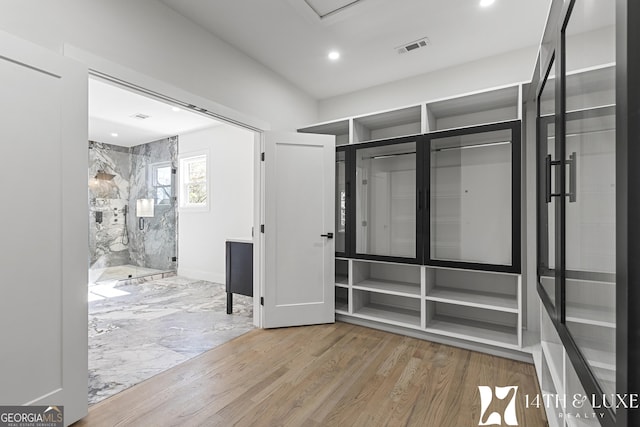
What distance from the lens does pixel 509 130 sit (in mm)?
2602

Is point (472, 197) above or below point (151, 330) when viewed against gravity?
above

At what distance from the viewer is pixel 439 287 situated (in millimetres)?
3270

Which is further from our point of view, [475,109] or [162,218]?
[162,218]

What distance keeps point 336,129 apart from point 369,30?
1.28m

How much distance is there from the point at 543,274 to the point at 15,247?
290 centimetres

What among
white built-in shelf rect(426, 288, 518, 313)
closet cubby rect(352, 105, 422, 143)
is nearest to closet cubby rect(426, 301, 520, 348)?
white built-in shelf rect(426, 288, 518, 313)

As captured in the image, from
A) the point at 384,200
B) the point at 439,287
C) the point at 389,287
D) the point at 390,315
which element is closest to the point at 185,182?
the point at 384,200

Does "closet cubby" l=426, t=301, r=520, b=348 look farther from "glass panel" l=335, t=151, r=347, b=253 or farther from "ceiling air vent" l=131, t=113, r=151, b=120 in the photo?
"ceiling air vent" l=131, t=113, r=151, b=120

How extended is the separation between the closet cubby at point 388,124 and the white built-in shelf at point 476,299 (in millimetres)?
1770

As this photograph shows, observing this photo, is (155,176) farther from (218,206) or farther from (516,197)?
(516,197)

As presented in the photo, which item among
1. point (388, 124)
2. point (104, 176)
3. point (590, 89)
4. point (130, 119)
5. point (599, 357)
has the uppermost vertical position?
point (130, 119)

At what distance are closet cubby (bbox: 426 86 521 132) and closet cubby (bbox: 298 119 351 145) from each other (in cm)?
95

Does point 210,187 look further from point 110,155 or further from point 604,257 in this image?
point 604,257

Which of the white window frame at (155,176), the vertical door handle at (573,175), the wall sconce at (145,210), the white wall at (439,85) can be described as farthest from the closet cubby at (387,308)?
the wall sconce at (145,210)
